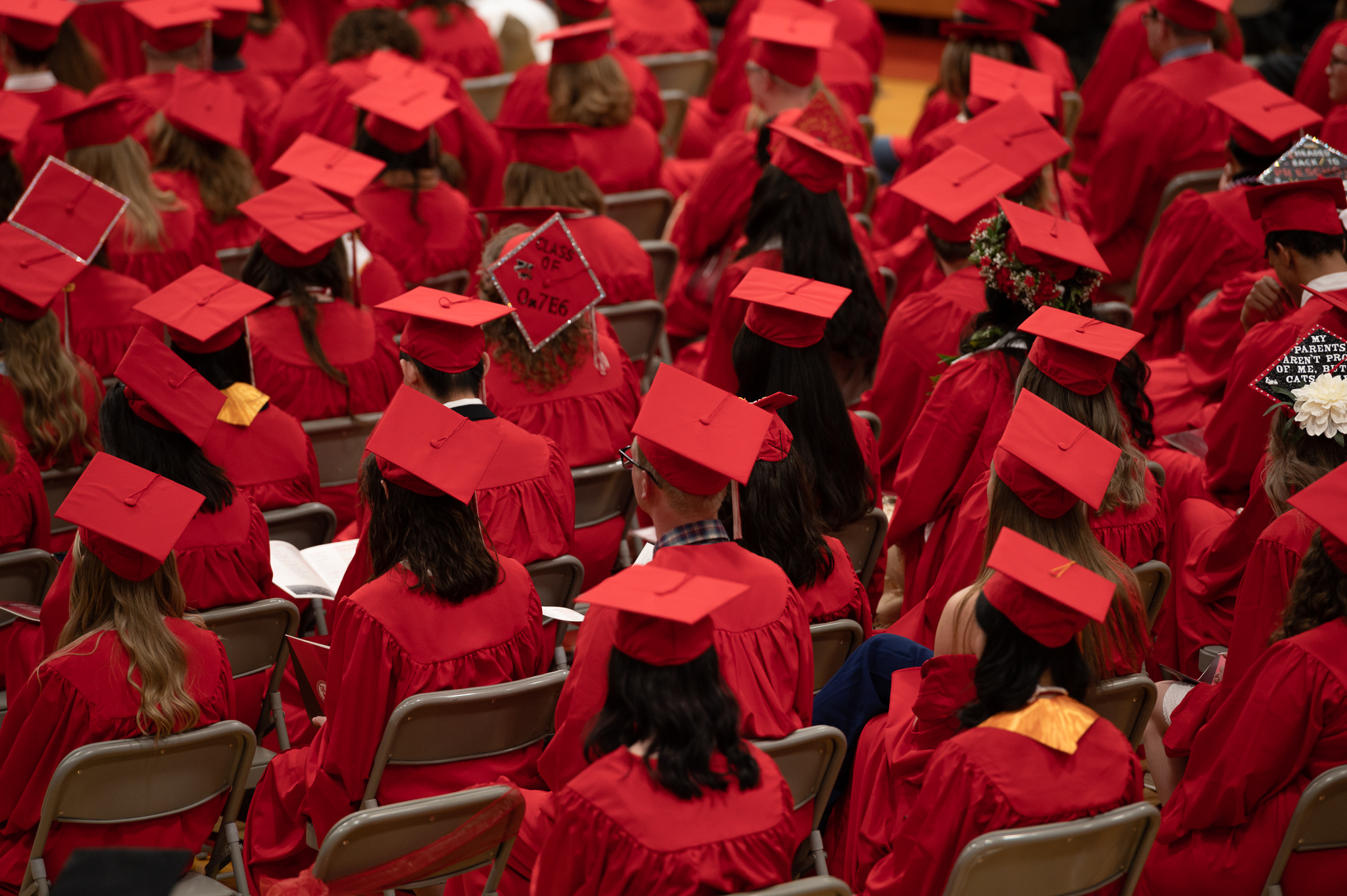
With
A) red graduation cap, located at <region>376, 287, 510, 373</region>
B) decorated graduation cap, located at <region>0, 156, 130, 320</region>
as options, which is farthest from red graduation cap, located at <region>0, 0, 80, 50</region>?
red graduation cap, located at <region>376, 287, 510, 373</region>

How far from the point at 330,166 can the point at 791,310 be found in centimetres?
217

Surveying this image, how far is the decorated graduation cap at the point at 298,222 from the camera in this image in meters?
4.24

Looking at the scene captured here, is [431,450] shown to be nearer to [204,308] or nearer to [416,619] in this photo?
[416,619]

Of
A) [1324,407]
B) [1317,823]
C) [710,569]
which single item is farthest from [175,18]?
[1317,823]

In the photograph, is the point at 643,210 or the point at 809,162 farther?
the point at 643,210

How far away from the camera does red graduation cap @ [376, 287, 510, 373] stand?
335 centimetres

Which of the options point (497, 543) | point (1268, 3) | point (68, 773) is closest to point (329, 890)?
point (68, 773)

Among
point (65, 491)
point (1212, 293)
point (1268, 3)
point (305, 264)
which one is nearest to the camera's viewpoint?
point (65, 491)

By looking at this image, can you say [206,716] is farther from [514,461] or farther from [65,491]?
[65,491]

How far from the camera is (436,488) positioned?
9.11 ft

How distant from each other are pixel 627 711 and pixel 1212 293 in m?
3.54

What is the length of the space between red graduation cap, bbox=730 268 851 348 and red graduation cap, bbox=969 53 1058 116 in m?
2.37

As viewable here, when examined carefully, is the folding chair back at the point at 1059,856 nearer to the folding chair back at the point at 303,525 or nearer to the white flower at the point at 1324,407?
the white flower at the point at 1324,407

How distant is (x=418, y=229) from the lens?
5434 mm
